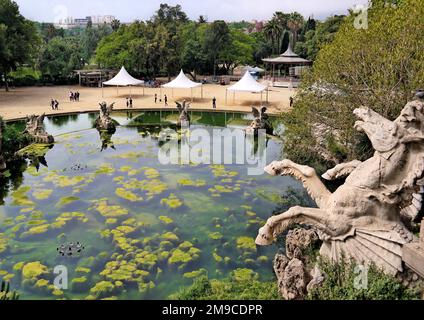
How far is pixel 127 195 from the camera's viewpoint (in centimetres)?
1553

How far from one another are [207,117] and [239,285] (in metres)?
21.2

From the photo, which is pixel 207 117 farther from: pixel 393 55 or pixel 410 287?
pixel 410 287

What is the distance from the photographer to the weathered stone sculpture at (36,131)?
72.3 ft

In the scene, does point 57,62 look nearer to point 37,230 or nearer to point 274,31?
point 274,31

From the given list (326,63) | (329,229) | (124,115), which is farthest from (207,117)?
(329,229)

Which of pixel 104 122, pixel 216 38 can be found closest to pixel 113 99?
pixel 104 122

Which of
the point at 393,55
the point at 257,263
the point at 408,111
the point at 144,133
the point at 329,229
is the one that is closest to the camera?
the point at 408,111

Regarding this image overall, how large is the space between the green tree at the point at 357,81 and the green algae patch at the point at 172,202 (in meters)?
5.04

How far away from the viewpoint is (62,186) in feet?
53.6

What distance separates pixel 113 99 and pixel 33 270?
26942mm

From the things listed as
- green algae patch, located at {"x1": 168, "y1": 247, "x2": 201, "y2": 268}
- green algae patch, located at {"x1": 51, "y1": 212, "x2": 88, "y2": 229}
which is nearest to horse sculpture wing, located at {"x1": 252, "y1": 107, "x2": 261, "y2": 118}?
green algae patch, located at {"x1": 51, "y1": 212, "x2": 88, "y2": 229}

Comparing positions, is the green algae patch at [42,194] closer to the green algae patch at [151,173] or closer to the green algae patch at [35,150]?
the green algae patch at [151,173]

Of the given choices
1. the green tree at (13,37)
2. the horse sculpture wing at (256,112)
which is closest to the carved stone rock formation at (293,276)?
the horse sculpture wing at (256,112)

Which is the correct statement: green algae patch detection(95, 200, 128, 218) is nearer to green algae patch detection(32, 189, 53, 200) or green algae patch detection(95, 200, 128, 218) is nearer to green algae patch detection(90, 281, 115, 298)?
green algae patch detection(32, 189, 53, 200)
